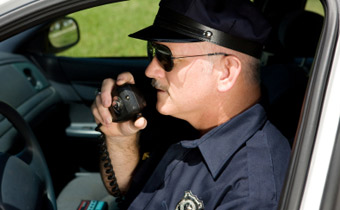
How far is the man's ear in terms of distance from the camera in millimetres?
1572

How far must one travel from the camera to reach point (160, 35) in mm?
1606

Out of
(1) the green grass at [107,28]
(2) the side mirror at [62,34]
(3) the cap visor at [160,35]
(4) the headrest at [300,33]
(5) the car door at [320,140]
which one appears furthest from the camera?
(1) the green grass at [107,28]

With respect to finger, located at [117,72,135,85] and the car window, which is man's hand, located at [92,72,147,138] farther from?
the car window

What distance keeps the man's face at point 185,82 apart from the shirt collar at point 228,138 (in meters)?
0.13

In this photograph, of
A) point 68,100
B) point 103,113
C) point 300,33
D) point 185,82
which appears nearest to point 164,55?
point 185,82

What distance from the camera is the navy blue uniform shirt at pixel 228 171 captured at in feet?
4.39

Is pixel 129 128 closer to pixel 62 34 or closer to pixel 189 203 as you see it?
pixel 189 203

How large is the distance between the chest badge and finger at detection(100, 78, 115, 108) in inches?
20.3

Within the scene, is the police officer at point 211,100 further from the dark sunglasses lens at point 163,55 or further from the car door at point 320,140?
the car door at point 320,140

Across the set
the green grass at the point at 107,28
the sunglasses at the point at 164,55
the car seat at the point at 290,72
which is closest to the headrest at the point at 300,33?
the car seat at the point at 290,72

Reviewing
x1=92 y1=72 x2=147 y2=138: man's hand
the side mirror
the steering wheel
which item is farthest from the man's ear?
the side mirror

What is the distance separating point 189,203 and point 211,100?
404mm

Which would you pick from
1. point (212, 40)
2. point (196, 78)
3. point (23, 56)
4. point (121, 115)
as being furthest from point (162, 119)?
point (23, 56)

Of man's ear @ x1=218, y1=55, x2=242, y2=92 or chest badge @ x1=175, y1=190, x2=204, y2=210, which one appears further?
man's ear @ x1=218, y1=55, x2=242, y2=92
